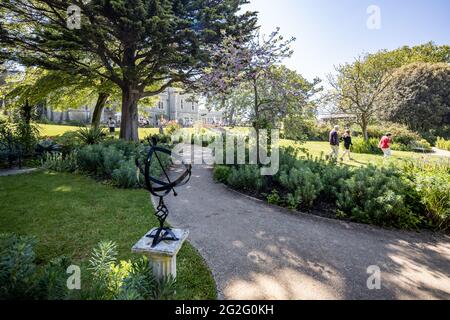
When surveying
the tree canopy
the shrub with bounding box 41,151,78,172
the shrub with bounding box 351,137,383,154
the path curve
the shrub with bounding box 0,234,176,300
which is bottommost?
the path curve

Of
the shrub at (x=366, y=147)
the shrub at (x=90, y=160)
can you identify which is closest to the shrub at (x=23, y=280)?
the shrub at (x=90, y=160)

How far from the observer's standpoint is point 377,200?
543 cm

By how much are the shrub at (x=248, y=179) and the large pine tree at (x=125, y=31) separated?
6.39m

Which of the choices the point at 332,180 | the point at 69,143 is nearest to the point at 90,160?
the point at 69,143

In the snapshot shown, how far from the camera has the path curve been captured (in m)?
3.29

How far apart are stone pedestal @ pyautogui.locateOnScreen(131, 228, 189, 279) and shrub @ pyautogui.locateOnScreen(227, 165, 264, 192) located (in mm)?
5022

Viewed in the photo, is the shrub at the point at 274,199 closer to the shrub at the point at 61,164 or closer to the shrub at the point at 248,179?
the shrub at the point at 248,179

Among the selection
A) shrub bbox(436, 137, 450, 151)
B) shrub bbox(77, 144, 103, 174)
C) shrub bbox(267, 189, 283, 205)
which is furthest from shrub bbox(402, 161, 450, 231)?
shrub bbox(436, 137, 450, 151)

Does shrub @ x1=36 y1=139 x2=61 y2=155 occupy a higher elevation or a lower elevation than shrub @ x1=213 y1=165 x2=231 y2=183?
higher

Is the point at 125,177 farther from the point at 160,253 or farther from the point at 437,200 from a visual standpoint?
the point at 437,200

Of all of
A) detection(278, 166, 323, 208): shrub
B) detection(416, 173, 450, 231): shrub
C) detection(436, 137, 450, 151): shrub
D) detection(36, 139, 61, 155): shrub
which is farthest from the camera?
detection(436, 137, 450, 151): shrub

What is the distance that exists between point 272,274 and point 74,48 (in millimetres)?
12563

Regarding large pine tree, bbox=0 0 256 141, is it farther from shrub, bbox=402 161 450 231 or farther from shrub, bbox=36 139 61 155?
shrub, bbox=402 161 450 231

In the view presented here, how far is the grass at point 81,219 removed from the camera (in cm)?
368
